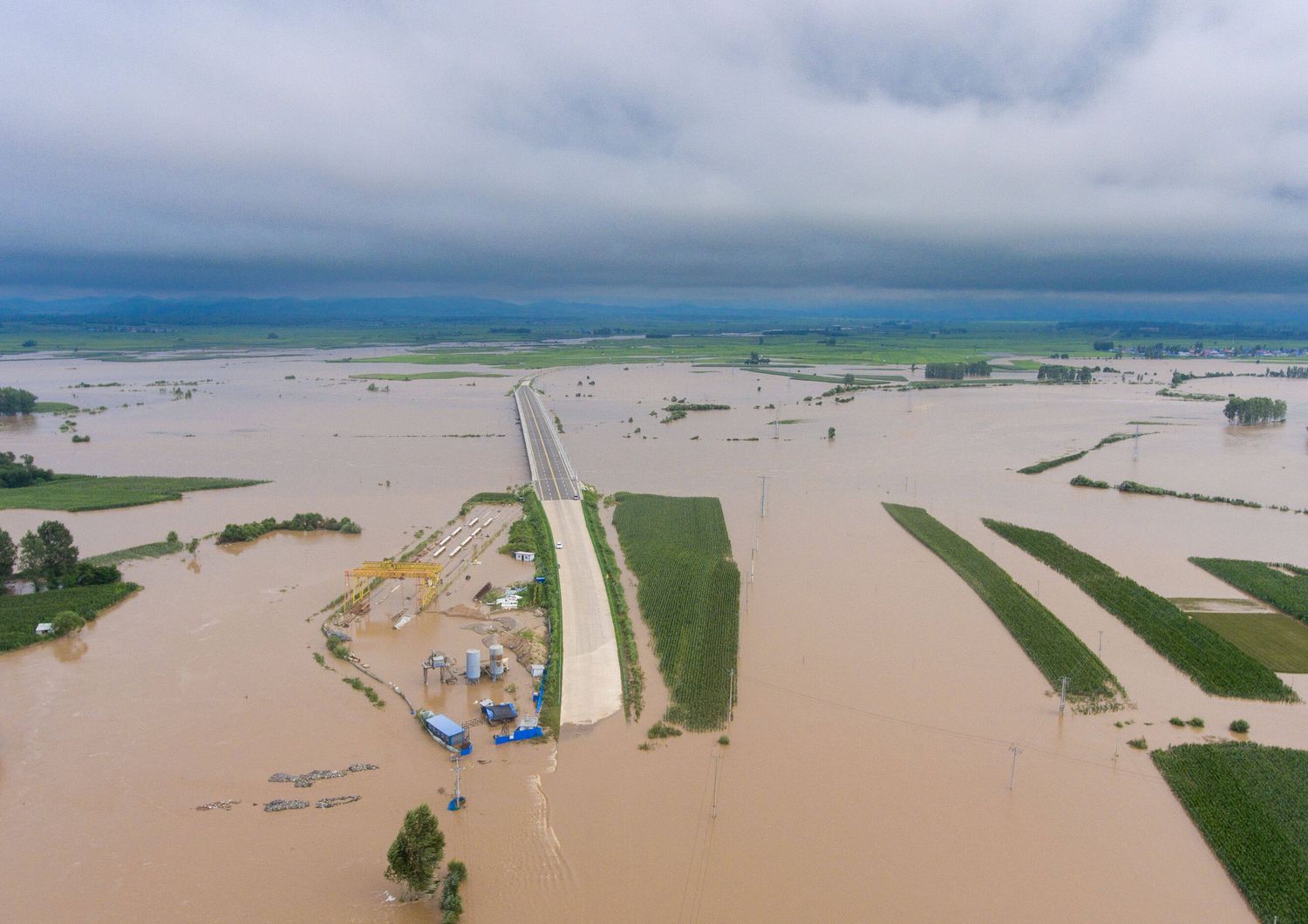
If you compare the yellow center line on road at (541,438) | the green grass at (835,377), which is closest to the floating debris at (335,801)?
the yellow center line on road at (541,438)

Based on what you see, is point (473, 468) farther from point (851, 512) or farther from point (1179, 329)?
point (1179, 329)

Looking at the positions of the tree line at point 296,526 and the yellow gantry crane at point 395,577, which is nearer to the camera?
the yellow gantry crane at point 395,577

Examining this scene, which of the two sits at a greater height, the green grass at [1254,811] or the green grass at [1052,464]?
the green grass at [1052,464]

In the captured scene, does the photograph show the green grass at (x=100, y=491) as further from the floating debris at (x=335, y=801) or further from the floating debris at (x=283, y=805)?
the floating debris at (x=335, y=801)

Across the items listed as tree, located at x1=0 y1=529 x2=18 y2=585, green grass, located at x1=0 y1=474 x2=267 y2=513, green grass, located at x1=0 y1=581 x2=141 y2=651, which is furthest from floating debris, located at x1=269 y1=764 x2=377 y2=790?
green grass, located at x1=0 y1=474 x2=267 y2=513

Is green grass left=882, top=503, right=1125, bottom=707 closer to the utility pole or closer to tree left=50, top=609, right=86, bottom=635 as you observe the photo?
the utility pole

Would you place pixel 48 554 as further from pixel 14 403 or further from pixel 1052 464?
pixel 14 403
